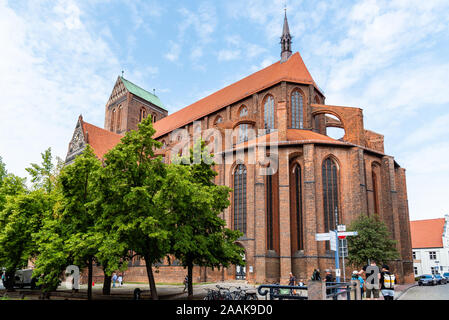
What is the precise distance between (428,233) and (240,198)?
34.5 metres

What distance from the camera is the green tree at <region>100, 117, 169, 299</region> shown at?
14219 millimetres

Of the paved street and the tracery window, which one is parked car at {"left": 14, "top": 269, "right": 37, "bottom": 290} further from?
the paved street

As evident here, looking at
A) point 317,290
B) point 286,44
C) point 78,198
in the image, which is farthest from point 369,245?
point 286,44

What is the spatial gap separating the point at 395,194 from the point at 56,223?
88.9ft

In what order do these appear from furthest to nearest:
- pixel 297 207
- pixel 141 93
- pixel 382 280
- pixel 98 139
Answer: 1. pixel 141 93
2. pixel 98 139
3. pixel 297 207
4. pixel 382 280

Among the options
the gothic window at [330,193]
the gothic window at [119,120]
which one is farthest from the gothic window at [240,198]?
the gothic window at [119,120]

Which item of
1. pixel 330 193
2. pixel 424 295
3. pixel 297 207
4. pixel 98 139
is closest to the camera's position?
pixel 424 295

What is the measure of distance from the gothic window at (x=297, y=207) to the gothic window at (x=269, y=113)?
6.18m

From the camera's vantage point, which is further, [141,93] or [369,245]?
[141,93]

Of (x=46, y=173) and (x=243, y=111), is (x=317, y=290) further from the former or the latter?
(x=243, y=111)

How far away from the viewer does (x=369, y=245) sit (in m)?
23.7

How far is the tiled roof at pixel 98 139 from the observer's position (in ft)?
161

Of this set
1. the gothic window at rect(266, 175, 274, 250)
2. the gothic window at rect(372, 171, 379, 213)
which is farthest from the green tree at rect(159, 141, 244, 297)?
the gothic window at rect(372, 171, 379, 213)

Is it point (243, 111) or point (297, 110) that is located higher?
point (243, 111)
